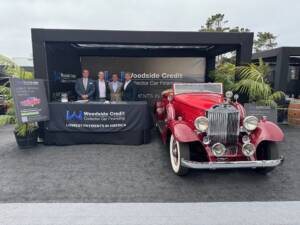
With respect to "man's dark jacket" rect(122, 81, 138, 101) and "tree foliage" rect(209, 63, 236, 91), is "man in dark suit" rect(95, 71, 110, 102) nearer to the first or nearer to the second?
"man's dark jacket" rect(122, 81, 138, 101)

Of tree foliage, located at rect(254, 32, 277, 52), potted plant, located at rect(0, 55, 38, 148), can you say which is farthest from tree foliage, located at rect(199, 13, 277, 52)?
potted plant, located at rect(0, 55, 38, 148)

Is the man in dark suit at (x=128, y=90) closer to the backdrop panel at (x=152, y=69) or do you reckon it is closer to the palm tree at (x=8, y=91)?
the backdrop panel at (x=152, y=69)

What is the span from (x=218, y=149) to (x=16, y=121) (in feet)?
13.0

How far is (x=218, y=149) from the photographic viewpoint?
2.84 m

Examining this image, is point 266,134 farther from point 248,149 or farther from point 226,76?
point 226,76

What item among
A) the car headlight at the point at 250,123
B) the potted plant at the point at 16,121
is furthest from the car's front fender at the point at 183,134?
the potted plant at the point at 16,121

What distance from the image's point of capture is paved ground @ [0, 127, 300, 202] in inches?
101

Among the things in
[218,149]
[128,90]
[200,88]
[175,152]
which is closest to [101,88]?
[128,90]

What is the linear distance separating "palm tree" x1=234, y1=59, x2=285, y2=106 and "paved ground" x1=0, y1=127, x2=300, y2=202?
1550mm

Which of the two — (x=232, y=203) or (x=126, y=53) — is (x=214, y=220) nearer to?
(x=232, y=203)

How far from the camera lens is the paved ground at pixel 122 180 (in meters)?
2.56

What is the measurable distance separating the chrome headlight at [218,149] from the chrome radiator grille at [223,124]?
179 millimetres

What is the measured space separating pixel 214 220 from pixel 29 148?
12.9 ft

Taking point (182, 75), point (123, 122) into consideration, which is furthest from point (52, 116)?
point (182, 75)
